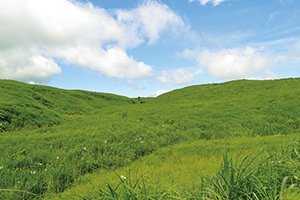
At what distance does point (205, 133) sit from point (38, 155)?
10557 mm

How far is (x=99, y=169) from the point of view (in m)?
7.52

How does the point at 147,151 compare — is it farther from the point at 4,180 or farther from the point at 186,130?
the point at 4,180

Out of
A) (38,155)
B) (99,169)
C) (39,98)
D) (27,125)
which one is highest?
(39,98)

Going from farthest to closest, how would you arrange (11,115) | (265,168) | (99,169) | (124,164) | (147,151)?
(11,115) < (147,151) < (124,164) < (99,169) < (265,168)

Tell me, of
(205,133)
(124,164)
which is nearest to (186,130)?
(205,133)

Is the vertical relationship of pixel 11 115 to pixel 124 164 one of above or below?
above

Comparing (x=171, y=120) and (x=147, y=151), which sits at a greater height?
(x=171, y=120)

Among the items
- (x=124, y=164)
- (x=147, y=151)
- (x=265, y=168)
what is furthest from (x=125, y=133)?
(x=265, y=168)

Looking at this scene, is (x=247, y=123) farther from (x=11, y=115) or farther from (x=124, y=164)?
(x=11, y=115)

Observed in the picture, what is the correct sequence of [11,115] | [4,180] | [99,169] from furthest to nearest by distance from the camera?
1. [11,115]
2. [99,169]
3. [4,180]

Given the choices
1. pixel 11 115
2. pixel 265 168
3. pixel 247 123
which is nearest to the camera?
pixel 265 168

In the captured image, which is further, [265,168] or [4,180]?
[4,180]

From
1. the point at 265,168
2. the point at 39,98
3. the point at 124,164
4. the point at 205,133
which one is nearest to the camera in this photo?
the point at 265,168

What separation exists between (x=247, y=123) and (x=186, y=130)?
18.0 feet
